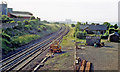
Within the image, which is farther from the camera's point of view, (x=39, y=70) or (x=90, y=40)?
(x=90, y=40)

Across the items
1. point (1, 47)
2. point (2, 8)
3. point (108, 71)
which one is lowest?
point (108, 71)

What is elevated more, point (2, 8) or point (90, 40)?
point (2, 8)

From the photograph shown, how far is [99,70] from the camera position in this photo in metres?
17.1

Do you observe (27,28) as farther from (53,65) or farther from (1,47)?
(53,65)

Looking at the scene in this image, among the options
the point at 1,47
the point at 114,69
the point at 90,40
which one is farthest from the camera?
the point at 90,40

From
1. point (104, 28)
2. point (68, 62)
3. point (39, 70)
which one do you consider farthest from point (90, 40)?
point (104, 28)

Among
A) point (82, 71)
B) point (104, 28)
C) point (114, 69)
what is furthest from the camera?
point (104, 28)

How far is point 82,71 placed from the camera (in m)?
16.3

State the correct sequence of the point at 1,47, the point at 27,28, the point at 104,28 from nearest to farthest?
the point at 1,47 → the point at 27,28 → the point at 104,28

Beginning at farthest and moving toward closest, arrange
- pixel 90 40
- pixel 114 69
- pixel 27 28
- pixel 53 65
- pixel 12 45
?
pixel 27 28 < pixel 90 40 < pixel 12 45 < pixel 53 65 < pixel 114 69

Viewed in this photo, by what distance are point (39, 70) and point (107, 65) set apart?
28.8ft

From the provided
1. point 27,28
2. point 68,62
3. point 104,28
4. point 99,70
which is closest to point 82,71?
point 99,70

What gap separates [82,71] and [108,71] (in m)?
3.11

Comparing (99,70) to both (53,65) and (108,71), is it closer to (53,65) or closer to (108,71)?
(108,71)
